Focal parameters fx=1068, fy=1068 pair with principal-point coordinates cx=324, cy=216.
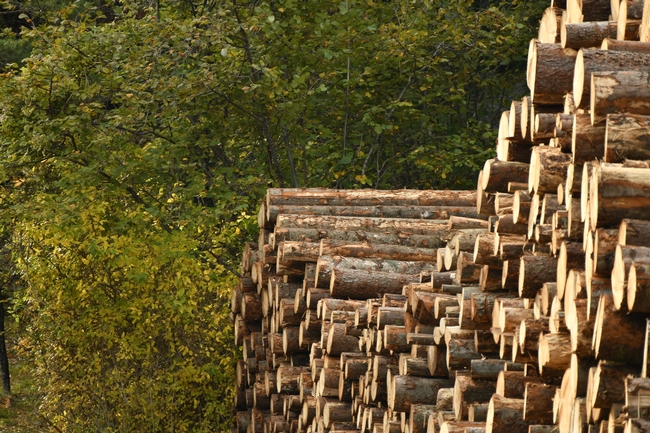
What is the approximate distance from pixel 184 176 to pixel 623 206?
12410mm

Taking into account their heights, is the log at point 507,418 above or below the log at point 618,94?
below

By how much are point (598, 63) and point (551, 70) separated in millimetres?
493

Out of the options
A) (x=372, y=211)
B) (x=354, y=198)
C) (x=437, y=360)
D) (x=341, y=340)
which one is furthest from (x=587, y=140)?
(x=354, y=198)

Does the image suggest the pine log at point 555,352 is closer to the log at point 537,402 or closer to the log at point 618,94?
the log at point 537,402

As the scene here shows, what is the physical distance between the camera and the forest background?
1384 cm

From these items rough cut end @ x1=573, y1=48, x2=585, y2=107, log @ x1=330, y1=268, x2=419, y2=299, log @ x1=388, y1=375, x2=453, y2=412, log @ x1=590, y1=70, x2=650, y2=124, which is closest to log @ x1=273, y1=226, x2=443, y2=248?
log @ x1=330, y1=268, x2=419, y2=299

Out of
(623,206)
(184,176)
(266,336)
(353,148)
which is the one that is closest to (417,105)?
(353,148)

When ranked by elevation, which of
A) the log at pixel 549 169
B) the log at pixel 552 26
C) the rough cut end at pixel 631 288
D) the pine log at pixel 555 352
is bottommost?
the pine log at pixel 555 352

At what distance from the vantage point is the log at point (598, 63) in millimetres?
3861

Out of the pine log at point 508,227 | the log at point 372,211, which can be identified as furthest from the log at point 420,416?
the log at point 372,211

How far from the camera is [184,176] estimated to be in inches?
612

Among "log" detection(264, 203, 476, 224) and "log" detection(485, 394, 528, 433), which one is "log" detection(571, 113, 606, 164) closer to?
"log" detection(485, 394, 528, 433)

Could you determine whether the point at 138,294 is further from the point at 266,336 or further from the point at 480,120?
the point at 480,120

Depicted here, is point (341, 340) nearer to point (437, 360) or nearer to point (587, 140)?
point (437, 360)
